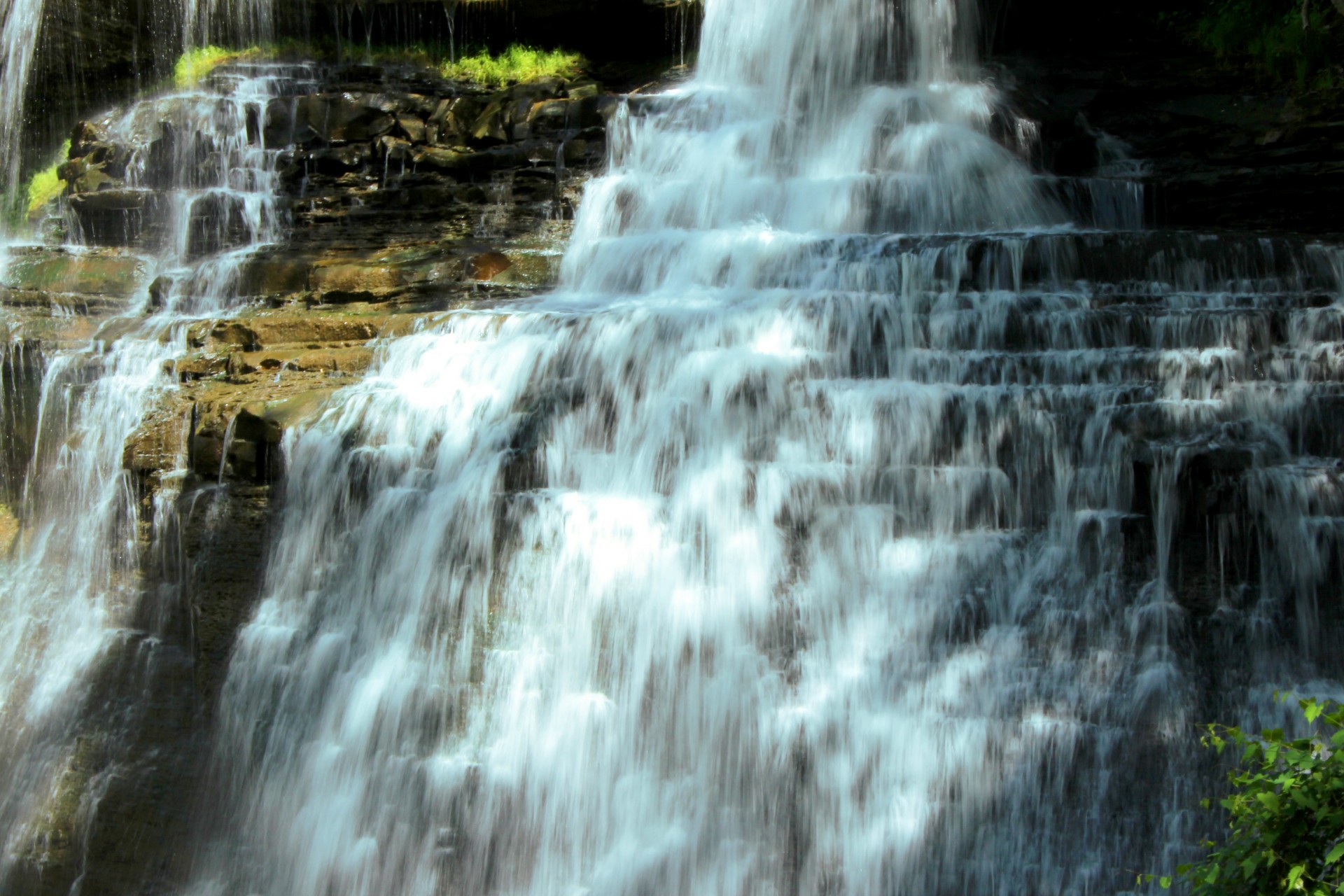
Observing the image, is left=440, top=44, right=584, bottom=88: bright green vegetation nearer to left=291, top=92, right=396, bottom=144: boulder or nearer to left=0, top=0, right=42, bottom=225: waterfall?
left=291, top=92, right=396, bottom=144: boulder

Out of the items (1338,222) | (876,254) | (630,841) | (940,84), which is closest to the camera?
(630,841)

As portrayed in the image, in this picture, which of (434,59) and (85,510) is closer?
(85,510)

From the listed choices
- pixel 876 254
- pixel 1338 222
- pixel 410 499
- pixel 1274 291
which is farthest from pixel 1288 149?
pixel 410 499

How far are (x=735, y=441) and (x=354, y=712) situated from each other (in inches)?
122

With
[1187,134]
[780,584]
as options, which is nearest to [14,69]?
[780,584]

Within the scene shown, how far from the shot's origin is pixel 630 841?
6238mm

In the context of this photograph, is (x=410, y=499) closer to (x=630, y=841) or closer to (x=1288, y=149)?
(x=630, y=841)

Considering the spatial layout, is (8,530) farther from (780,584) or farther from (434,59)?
(434,59)

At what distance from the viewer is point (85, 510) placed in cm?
948

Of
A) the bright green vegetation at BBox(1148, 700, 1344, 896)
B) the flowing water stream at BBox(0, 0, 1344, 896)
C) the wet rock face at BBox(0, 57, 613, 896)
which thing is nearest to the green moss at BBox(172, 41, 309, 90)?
the wet rock face at BBox(0, 57, 613, 896)

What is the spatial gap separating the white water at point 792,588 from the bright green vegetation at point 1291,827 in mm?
2458

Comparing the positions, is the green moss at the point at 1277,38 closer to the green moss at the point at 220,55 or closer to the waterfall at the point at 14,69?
the green moss at the point at 220,55

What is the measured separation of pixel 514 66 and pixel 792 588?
12.0 m

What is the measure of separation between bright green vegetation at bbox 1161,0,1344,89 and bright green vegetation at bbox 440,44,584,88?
8434mm
